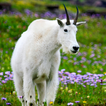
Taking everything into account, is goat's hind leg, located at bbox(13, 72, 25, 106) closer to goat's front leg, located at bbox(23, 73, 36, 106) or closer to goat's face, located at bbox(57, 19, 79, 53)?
goat's front leg, located at bbox(23, 73, 36, 106)

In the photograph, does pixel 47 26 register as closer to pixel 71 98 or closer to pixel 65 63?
pixel 71 98

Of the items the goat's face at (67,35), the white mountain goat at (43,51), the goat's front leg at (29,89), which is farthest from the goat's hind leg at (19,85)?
the goat's face at (67,35)

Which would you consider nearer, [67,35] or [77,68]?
[67,35]

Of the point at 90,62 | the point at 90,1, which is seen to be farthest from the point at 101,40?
the point at 90,1

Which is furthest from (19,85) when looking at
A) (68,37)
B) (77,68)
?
(77,68)

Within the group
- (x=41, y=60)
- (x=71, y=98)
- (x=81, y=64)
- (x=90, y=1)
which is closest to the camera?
(x=41, y=60)

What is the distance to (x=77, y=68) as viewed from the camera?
25.8ft

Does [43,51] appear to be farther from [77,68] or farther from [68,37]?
[77,68]

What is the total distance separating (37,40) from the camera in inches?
157

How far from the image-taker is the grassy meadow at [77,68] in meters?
4.92

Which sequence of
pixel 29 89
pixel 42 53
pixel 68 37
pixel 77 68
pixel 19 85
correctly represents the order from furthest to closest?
1. pixel 77 68
2. pixel 19 85
3. pixel 29 89
4. pixel 42 53
5. pixel 68 37

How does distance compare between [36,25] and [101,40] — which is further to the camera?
[101,40]

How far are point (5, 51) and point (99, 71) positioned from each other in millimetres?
3675

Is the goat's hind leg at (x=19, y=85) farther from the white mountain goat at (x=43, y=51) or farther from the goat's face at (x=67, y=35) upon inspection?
the goat's face at (x=67, y=35)
